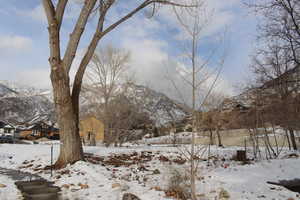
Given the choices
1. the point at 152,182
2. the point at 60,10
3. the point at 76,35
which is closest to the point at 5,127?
the point at 60,10

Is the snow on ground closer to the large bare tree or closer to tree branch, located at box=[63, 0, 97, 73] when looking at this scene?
the large bare tree

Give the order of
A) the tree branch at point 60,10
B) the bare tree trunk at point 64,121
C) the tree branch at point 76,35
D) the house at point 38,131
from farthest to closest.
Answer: the house at point 38,131 < the tree branch at point 60,10 < the tree branch at point 76,35 < the bare tree trunk at point 64,121

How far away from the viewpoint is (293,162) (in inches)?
350

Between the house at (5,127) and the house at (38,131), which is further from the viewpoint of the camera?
the house at (38,131)

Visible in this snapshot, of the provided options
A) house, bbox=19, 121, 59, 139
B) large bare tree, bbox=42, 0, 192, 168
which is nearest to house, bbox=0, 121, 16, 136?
house, bbox=19, 121, 59, 139

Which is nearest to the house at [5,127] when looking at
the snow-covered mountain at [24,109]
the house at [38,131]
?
the house at [38,131]

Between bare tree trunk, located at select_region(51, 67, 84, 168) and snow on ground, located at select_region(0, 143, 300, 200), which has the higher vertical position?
bare tree trunk, located at select_region(51, 67, 84, 168)

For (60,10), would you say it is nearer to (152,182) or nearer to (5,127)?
(152,182)

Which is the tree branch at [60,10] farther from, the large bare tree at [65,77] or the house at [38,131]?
the house at [38,131]

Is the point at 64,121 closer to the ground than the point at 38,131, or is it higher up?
higher up

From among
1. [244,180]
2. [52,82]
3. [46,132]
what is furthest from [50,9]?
[46,132]

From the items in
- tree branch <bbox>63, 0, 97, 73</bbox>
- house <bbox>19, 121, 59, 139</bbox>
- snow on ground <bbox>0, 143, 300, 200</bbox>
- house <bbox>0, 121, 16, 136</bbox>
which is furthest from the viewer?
house <bbox>19, 121, 59, 139</bbox>

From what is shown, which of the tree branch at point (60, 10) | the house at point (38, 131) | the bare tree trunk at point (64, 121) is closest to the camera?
the bare tree trunk at point (64, 121)

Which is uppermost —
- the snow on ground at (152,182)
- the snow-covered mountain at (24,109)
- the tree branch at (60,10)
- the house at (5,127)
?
the snow-covered mountain at (24,109)
